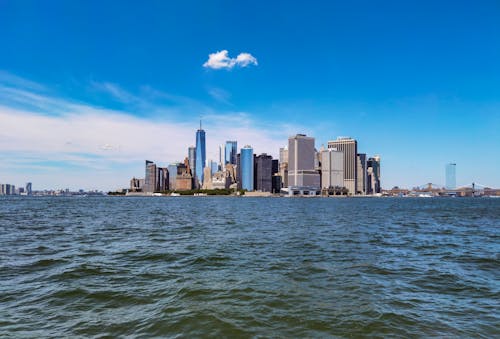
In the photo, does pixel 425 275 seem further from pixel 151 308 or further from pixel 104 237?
pixel 104 237

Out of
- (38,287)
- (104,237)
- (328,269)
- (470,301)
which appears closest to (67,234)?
(104,237)

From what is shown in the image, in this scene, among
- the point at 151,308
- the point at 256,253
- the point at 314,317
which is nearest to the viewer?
the point at 314,317

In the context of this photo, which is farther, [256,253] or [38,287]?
[256,253]

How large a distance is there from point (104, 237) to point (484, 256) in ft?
107

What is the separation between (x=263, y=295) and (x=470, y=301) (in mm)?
8478

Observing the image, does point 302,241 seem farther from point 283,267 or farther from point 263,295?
point 263,295

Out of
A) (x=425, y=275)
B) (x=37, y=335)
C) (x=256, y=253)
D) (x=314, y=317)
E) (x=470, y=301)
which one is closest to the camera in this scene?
(x=37, y=335)

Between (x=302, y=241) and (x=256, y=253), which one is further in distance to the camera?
(x=302, y=241)

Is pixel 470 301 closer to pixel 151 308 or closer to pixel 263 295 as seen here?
pixel 263 295

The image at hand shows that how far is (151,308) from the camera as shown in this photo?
13.0 metres

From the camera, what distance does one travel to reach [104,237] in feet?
111

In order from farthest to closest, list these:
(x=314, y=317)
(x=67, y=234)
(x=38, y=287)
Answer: (x=67, y=234) → (x=38, y=287) → (x=314, y=317)

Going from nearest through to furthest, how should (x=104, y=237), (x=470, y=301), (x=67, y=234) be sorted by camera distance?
(x=470, y=301)
(x=104, y=237)
(x=67, y=234)

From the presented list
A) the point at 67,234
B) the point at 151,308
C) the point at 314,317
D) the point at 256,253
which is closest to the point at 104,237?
the point at 67,234
